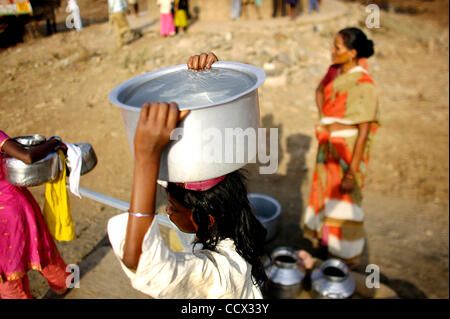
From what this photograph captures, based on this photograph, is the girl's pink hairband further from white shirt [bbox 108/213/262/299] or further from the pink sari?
the pink sari

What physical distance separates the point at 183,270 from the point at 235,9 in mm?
10329

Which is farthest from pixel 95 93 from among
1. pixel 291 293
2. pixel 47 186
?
pixel 291 293

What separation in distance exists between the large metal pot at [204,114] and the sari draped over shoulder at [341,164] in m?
1.81

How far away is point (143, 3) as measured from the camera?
11.0 m

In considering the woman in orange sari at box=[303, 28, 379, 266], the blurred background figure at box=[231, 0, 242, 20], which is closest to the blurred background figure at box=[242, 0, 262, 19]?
the blurred background figure at box=[231, 0, 242, 20]

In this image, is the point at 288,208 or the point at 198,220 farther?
the point at 288,208

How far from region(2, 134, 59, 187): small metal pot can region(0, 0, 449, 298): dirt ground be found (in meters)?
0.26

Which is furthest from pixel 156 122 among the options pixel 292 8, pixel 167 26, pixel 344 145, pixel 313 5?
pixel 313 5

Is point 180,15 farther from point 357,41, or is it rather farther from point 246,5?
point 357,41

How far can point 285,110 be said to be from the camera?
20.7ft

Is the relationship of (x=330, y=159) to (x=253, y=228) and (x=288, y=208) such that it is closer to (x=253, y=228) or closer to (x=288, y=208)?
(x=288, y=208)

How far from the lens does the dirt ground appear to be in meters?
1.91

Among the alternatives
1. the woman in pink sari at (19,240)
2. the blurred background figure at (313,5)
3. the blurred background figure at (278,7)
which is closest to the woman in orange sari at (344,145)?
the woman in pink sari at (19,240)
